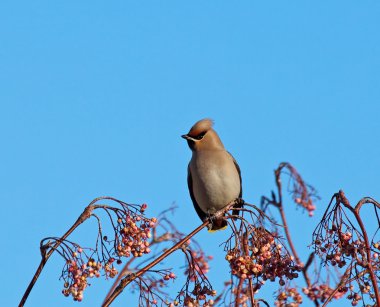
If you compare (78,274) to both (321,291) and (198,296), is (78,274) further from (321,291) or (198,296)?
(321,291)

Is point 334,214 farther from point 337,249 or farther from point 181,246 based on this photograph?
point 181,246

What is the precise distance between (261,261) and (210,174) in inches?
97.8

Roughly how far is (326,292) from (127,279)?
2.64 m

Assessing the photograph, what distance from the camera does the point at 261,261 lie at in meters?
3.36

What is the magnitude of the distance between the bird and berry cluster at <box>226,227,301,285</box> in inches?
88.5

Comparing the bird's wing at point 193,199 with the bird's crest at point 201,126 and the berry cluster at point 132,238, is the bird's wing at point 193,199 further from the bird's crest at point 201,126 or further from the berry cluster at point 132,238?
the berry cluster at point 132,238

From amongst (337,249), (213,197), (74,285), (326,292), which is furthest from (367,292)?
(213,197)

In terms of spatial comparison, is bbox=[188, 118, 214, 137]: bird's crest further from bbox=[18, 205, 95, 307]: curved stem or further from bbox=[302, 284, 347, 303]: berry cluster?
bbox=[18, 205, 95, 307]: curved stem

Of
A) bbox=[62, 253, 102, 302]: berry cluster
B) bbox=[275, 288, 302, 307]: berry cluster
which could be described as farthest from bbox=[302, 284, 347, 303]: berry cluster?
bbox=[62, 253, 102, 302]: berry cluster

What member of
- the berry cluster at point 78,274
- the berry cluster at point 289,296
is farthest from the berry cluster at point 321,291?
the berry cluster at point 78,274

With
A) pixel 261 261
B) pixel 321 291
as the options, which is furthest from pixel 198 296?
pixel 321 291

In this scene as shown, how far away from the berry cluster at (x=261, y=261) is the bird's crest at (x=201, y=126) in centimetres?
256

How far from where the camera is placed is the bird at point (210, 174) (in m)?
5.80

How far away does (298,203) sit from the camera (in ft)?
20.7
